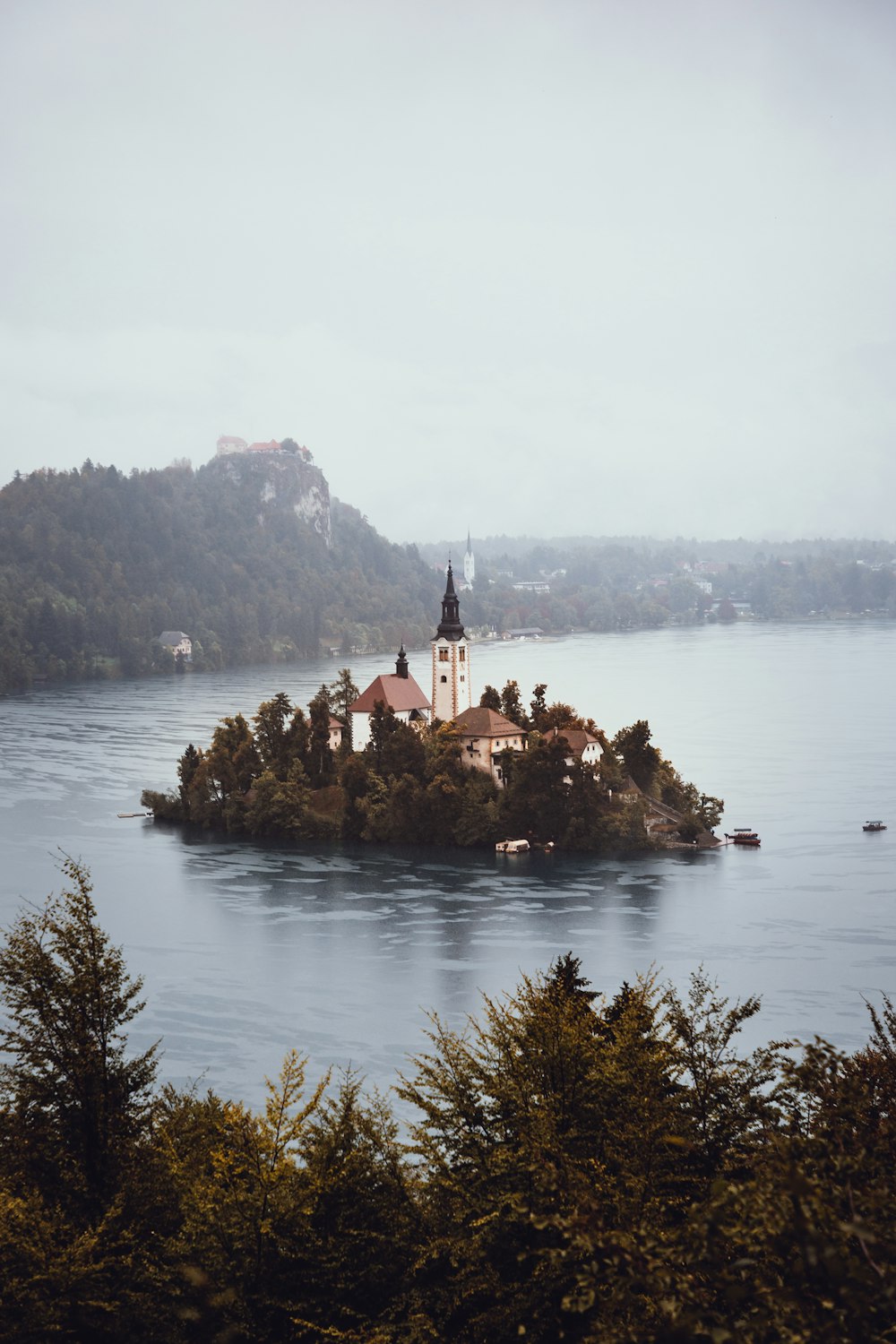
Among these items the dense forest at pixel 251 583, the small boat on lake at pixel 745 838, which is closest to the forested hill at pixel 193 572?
the dense forest at pixel 251 583

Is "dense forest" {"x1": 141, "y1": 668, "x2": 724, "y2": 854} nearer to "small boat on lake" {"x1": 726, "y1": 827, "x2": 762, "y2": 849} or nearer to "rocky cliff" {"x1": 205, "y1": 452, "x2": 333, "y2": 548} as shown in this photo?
"small boat on lake" {"x1": 726, "y1": 827, "x2": 762, "y2": 849}

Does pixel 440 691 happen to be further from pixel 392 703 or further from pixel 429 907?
pixel 429 907

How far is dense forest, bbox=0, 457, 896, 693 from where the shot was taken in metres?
87.4

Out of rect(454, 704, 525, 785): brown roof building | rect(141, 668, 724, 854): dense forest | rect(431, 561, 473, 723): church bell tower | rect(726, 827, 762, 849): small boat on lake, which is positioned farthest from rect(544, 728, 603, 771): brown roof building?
rect(431, 561, 473, 723): church bell tower

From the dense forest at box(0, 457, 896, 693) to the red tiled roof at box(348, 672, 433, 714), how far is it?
1523 inches

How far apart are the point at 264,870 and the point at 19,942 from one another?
70.6 ft

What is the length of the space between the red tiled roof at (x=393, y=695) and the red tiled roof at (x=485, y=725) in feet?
11.8

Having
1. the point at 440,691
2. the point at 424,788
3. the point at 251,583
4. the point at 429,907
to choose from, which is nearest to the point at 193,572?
the point at 251,583

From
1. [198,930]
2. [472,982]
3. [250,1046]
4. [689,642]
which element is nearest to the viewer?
[250,1046]

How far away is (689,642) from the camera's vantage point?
333 ft

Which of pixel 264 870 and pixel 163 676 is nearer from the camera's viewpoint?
pixel 264 870

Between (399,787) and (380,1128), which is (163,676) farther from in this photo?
(380,1128)

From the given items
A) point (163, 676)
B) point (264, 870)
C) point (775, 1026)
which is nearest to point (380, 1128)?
point (775, 1026)

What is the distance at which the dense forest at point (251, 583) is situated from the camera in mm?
87375
